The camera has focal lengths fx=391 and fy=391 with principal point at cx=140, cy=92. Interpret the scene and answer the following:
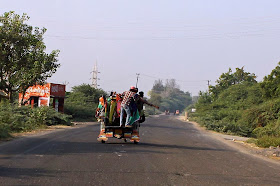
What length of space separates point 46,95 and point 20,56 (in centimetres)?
1079

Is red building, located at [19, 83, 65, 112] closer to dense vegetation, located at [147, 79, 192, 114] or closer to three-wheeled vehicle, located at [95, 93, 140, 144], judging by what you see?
three-wheeled vehicle, located at [95, 93, 140, 144]

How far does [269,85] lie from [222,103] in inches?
722

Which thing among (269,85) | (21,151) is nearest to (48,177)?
(21,151)

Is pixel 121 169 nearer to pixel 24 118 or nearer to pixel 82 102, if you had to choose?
pixel 24 118

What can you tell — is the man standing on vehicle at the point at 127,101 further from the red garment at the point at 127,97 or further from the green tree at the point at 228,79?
the green tree at the point at 228,79

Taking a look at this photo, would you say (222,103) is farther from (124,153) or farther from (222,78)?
(124,153)

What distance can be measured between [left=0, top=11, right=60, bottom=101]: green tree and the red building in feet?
29.5

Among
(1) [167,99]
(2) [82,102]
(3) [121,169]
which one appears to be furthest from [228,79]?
(1) [167,99]

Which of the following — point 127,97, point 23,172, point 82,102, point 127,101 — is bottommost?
point 23,172

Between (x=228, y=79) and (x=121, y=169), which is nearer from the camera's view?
(x=121, y=169)

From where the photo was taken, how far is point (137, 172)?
8.68 meters

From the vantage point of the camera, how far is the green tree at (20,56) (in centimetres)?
2984

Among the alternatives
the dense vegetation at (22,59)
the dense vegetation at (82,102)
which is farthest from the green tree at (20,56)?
the dense vegetation at (82,102)

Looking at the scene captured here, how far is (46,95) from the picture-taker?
41.0 metres
